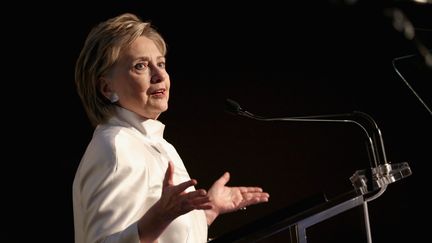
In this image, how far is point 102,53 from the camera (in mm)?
1997

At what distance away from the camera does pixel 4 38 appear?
262cm

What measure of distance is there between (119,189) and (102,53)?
472mm

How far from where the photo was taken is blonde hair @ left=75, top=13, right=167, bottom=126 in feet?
6.51

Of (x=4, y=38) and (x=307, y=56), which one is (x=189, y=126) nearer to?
(x=307, y=56)

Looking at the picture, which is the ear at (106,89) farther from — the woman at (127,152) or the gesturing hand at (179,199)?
the gesturing hand at (179,199)

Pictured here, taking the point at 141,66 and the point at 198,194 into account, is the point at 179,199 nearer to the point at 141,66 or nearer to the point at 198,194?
the point at 198,194

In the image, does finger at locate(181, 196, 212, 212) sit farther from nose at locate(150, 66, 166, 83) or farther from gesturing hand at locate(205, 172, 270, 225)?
nose at locate(150, 66, 166, 83)

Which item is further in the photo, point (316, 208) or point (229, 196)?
point (229, 196)

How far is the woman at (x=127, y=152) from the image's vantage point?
5.64 feet

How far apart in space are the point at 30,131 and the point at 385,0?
195 centimetres

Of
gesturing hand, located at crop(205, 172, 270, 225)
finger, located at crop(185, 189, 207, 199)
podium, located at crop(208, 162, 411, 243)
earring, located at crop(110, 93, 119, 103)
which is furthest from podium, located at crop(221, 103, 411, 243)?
earring, located at crop(110, 93, 119, 103)

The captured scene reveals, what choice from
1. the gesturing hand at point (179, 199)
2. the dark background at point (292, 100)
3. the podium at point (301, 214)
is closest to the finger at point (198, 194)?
the gesturing hand at point (179, 199)

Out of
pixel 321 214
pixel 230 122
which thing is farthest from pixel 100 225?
pixel 230 122

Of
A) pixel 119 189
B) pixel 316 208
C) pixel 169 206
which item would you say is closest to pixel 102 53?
pixel 119 189
